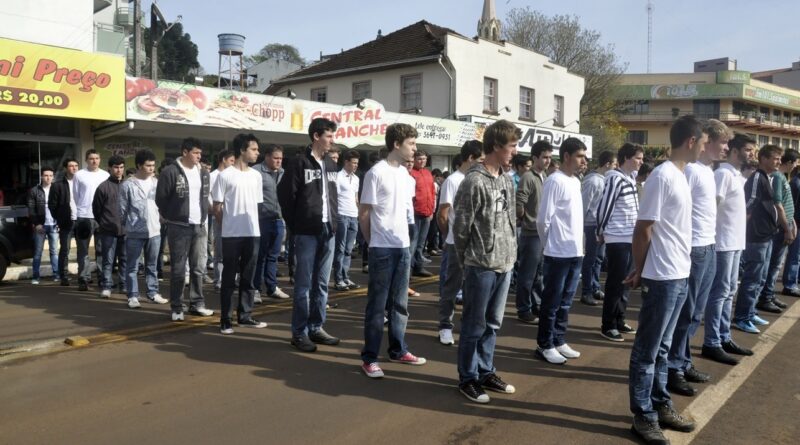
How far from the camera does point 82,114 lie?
40.6 feet

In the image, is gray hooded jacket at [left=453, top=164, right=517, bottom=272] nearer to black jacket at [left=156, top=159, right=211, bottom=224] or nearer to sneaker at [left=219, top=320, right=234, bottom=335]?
sneaker at [left=219, top=320, right=234, bottom=335]

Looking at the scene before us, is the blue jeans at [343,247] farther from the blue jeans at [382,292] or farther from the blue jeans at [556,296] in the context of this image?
the blue jeans at [556,296]

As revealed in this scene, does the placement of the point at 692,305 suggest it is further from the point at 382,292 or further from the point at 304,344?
the point at 304,344

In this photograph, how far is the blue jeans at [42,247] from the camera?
368 inches

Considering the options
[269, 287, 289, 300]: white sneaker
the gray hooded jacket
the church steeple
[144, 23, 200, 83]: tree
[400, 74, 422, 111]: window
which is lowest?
[269, 287, 289, 300]: white sneaker

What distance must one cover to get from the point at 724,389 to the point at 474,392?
2158 millimetres

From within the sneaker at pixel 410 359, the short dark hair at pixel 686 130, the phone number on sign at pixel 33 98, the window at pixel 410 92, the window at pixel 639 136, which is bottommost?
the sneaker at pixel 410 359

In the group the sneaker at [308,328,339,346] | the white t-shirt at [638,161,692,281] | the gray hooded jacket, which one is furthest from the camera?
the sneaker at [308,328,339,346]

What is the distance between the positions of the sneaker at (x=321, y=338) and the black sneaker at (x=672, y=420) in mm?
3090

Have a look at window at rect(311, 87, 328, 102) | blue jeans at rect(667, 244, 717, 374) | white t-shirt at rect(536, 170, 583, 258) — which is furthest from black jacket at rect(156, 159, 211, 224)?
window at rect(311, 87, 328, 102)

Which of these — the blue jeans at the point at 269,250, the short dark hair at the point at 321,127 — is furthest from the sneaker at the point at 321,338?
the blue jeans at the point at 269,250

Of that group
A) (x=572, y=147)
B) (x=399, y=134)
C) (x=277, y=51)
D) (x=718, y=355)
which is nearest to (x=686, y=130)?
(x=572, y=147)

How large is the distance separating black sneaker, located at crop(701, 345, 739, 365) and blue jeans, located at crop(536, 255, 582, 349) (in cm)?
141

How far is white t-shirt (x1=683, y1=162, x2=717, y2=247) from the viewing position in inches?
179
